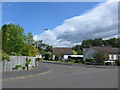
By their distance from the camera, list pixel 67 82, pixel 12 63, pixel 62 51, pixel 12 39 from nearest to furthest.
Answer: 1. pixel 67 82
2. pixel 12 63
3. pixel 12 39
4. pixel 62 51

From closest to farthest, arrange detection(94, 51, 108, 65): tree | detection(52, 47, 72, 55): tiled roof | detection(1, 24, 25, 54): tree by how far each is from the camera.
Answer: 1. detection(1, 24, 25, 54): tree
2. detection(94, 51, 108, 65): tree
3. detection(52, 47, 72, 55): tiled roof

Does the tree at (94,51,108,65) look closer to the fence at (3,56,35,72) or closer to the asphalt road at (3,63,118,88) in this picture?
the fence at (3,56,35,72)

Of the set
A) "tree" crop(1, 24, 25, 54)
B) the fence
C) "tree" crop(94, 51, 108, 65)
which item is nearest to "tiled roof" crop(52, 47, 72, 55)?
"tree" crop(94, 51, 108, 65)

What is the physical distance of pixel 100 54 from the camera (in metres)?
34.7

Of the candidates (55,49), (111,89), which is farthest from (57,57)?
(111,89)

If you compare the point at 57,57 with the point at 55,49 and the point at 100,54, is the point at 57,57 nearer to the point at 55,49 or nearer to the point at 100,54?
the point at 55,49

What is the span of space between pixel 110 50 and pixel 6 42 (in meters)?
35.7

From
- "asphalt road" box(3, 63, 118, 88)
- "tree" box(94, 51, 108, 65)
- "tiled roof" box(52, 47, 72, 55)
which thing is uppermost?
"tiled roof" box(52, 47, 72, 55)

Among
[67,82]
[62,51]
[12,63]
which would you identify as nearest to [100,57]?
[12,63]

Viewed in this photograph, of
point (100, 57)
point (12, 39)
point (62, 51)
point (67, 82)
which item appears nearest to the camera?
point (67, 82)

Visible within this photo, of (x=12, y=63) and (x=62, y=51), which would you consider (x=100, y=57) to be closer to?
(x=12, y=63)

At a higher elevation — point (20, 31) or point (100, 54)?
point (20, 31)

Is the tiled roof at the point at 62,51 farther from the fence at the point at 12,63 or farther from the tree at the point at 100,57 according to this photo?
the fence at the point at 12,63

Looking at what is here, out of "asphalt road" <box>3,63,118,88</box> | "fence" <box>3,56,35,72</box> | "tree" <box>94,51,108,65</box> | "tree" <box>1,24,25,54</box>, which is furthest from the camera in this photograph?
"tree" <box>94,51,108,65</box>
